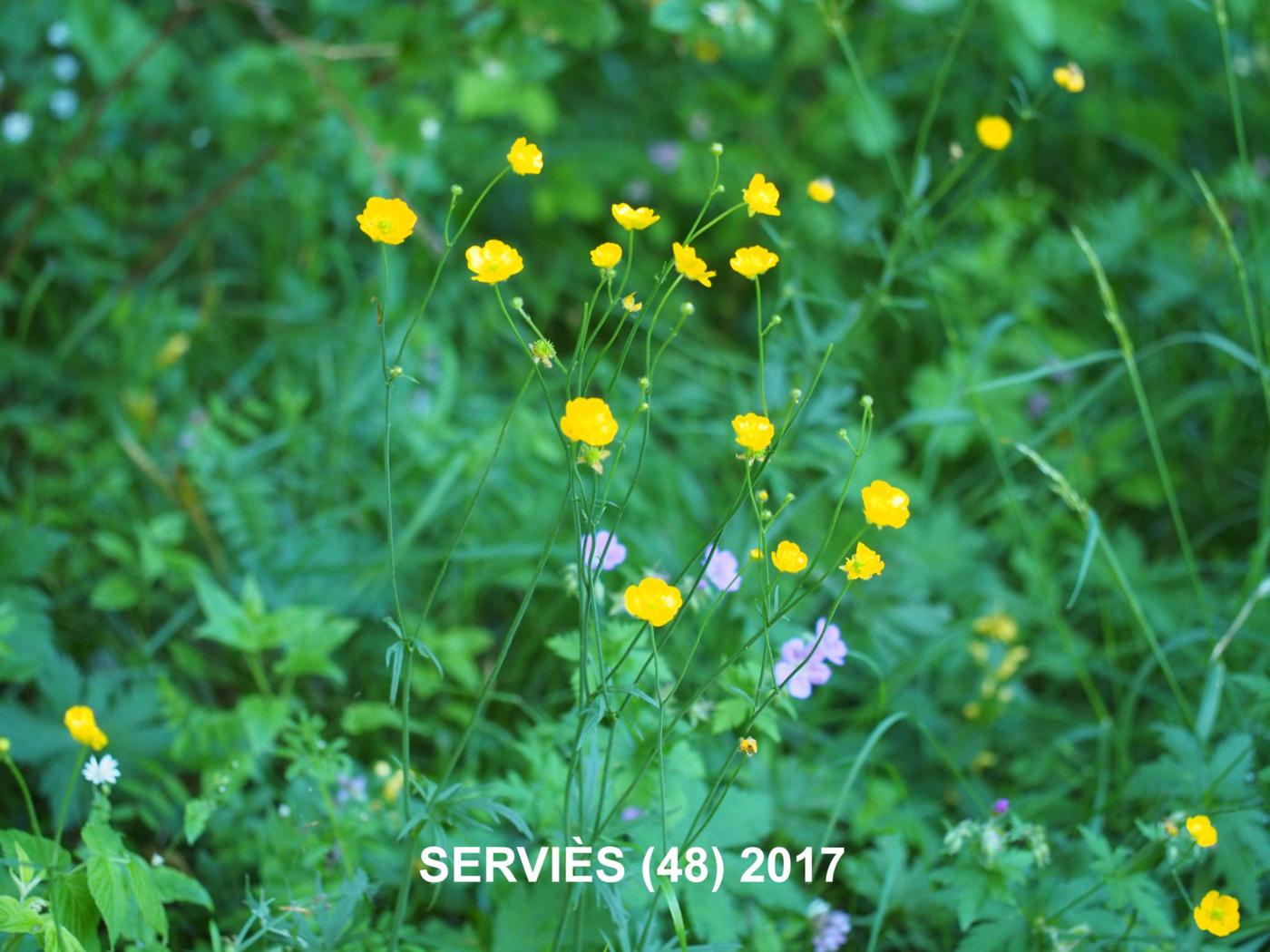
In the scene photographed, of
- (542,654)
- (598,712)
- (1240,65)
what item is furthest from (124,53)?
(1240,65)

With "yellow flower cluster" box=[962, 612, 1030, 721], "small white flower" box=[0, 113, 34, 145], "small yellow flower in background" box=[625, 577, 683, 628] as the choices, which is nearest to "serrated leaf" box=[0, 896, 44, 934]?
"small yellow flower in background" box=[625, 577, 683, 628]

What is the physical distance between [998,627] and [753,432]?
102 centimetres

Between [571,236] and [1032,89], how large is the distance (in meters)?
1.03

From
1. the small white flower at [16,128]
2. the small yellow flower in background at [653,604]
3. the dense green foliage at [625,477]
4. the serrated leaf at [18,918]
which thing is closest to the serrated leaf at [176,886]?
the dense green foliage at [625,477]

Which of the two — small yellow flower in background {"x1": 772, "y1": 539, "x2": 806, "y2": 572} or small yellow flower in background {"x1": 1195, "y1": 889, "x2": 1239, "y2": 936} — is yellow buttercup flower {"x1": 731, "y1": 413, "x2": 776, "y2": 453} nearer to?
small yellow flower in background {"x1": 772, "y1": 539, "x2": 806, "y2": 572}

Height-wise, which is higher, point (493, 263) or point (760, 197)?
point (760, 197)

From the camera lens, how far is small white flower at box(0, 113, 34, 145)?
2.27 metres

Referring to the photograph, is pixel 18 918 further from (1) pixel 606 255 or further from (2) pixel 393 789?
(1) pixel 606 255

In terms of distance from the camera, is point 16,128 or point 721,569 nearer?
point 721,569

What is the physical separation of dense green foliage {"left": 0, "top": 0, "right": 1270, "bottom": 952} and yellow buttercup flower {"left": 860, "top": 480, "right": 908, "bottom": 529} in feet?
0.29

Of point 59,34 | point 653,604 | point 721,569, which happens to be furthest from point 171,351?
point 653,604

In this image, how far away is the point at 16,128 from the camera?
7.45 feet

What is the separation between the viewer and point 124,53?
2.32 meters

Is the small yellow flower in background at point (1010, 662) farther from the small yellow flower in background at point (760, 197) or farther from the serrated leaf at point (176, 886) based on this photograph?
Answer: the serrated leaf at point (176, 886)
